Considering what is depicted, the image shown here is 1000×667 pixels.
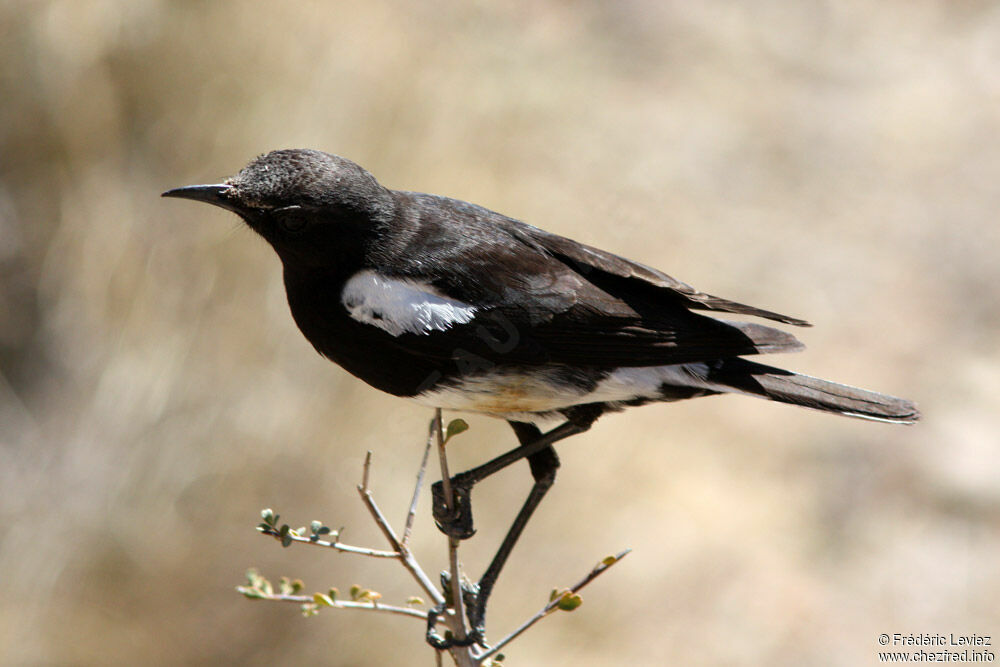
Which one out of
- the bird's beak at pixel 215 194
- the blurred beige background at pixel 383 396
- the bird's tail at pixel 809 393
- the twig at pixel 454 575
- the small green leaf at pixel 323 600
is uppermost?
the blurred beige background at pixel 383 396

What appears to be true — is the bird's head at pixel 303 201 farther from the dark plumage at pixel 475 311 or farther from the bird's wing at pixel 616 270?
the bird's wing at pixel 616 270

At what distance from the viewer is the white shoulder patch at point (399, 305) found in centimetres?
334

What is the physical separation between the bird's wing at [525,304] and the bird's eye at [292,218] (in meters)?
0.24

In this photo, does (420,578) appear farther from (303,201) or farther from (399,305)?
(303,201)

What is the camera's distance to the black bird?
337 cm

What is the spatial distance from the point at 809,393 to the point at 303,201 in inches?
70.1

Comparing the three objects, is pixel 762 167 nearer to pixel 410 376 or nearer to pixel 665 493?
pixel 665 493

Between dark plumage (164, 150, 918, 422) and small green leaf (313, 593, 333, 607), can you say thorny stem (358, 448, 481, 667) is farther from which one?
dark plumage (164, 150, 918, 422)

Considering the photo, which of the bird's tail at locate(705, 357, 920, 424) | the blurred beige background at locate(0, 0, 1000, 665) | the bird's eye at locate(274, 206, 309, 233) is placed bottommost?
the bird's tail at locate(705, 357, 920, 424)

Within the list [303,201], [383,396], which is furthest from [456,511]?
[383,396]

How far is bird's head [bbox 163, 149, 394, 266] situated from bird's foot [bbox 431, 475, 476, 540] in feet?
2.76

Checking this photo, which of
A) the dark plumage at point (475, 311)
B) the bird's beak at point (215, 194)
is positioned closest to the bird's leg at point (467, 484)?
the dark plumage at point (475, 311)

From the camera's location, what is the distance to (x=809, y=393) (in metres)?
3.56

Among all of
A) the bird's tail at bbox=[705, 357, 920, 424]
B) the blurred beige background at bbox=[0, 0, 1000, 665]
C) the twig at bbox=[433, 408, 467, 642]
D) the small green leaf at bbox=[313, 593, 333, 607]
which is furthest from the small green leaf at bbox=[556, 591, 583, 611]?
the blurred beige background at bbox=[0, 0, 1000, 665]
